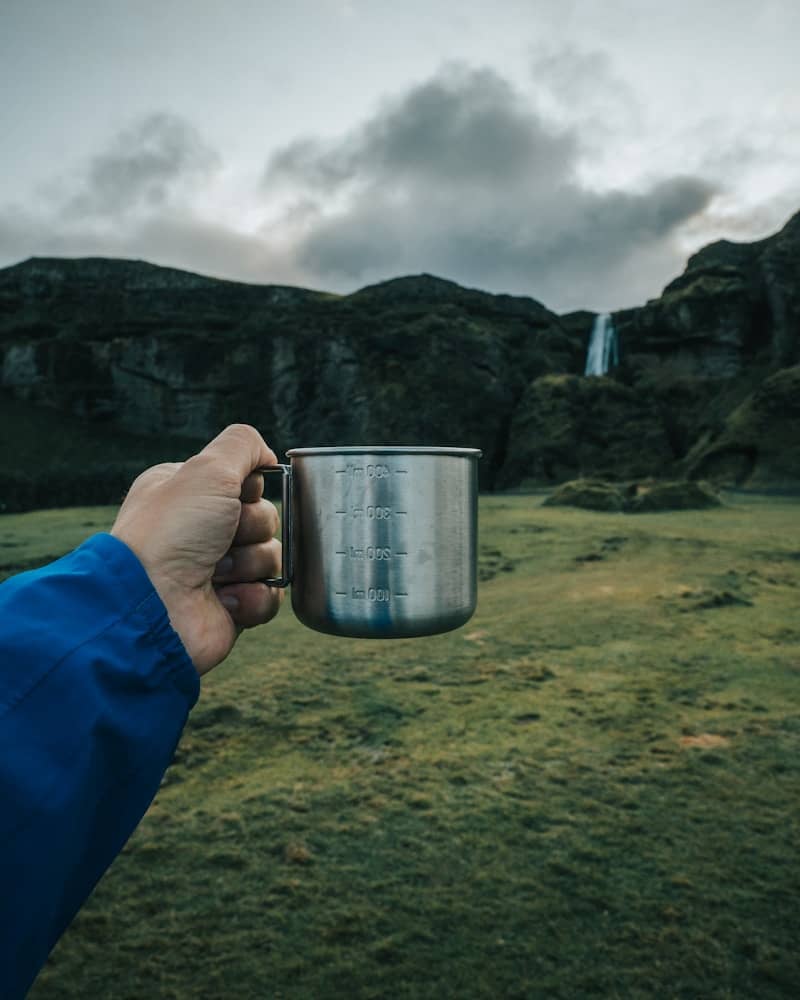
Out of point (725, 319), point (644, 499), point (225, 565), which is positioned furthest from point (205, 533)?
point (725, 319)

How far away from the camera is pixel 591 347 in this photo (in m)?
36.3

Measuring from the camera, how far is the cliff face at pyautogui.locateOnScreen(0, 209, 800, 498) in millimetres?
30953

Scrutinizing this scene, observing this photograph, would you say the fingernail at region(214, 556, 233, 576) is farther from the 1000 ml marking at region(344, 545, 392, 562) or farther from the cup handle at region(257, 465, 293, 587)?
the 1000 ml marking at region(344, 545, 392, 562)

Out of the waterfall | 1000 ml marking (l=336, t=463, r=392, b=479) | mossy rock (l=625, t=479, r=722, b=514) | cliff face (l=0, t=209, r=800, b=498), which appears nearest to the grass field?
1000 ml marking (l=336, t=463, r=392, b=479)

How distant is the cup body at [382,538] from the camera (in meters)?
1.32

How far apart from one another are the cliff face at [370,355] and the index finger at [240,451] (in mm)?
27974

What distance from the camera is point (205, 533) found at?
1231mm

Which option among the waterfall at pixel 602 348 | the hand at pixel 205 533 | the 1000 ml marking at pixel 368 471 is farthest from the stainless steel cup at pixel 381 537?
the waterfall at pixel 602 348

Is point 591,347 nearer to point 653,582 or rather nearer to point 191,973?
point 653,582

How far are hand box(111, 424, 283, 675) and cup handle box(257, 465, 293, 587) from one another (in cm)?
3

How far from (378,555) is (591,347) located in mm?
36909

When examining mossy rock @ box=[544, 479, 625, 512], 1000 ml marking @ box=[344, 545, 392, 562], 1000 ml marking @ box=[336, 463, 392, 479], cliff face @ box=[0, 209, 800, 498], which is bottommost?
mossy rock @ box=[544, 479, 625, 512]

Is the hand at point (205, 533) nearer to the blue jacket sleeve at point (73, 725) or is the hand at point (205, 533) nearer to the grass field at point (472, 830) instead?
the blue jacket sleeve at point (73, 725)

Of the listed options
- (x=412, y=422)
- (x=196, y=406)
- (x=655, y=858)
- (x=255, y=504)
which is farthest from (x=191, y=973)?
(x=196, y=406)
